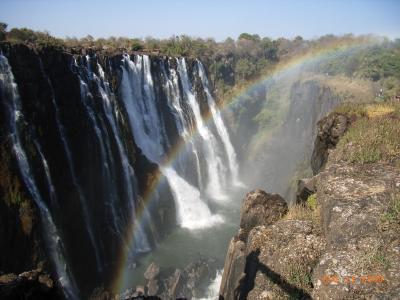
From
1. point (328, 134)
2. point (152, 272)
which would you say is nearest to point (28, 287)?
point (328, 134)

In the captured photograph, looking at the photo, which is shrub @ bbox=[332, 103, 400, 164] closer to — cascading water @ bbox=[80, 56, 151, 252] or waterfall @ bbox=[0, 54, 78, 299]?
waterfall @ bbox=[0, 54, 78, 299]

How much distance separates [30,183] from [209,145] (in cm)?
2051

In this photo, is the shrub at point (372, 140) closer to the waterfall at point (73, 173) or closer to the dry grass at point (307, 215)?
the dry grass at point (307, 215)

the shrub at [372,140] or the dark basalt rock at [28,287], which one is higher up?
the shrub at [372,140]

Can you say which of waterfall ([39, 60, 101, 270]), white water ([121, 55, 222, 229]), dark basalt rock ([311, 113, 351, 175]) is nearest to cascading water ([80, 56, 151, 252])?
waterfall ([39, 60, 101, 270])

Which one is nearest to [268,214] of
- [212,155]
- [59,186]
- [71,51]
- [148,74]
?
[59,186]

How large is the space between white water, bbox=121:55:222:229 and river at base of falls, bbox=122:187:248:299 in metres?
1.18

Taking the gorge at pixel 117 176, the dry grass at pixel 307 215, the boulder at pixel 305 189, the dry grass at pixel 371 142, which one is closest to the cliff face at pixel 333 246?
the dry grass at pixel 307 215

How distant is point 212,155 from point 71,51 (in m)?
16.9

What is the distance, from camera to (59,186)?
60.7 ft

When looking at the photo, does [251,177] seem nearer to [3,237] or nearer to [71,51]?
[71,51]

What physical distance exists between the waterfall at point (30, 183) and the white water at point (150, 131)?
1043 centimetres

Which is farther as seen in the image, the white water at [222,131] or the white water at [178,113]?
the white water at [222,131]

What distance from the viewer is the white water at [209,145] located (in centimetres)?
3459
